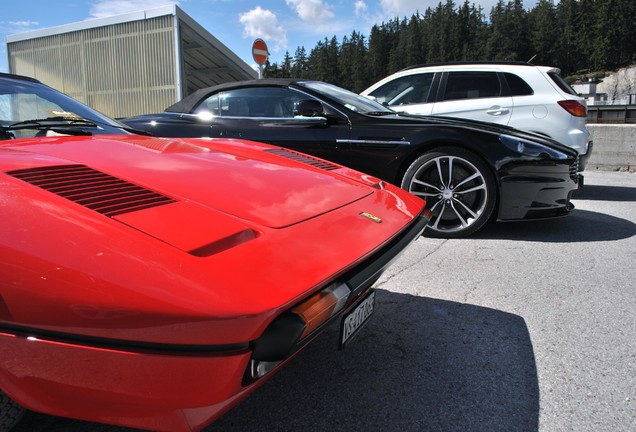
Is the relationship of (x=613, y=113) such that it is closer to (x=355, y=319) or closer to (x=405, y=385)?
(x=405, y=385)

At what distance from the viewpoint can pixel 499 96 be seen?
5668mm

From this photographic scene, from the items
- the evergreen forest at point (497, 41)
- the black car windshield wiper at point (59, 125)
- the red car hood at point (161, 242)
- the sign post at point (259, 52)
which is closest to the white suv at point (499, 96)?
the sign post at point (259, 52)

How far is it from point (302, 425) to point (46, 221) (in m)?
0.99

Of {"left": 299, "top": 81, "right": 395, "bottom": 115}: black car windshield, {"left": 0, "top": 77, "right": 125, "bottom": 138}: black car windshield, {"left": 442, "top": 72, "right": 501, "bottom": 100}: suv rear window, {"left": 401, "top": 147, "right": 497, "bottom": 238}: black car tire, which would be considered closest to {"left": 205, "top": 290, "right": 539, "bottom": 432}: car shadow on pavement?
{"left": 401, "top": 147, "right": 497, "bottom": 238}: black car tire

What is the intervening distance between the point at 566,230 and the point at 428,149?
56.6 inches

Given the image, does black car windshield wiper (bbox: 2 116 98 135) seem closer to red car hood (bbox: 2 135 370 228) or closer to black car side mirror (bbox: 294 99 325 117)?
red car hood (bbox: 2 135 370 228)

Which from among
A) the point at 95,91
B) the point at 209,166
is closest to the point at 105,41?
the point at 95,91

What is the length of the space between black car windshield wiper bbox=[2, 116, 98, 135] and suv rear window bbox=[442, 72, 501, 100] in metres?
4.82

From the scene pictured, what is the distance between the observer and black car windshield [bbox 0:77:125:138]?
2039 millimetres

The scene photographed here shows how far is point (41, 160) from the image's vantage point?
4.74 feet

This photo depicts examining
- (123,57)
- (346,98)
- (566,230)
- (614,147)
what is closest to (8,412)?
(346,98)

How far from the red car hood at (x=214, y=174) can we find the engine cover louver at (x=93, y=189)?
5 centimetres

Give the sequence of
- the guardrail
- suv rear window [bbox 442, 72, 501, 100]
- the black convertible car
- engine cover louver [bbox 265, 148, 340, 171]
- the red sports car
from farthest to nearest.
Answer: the guardrail < suv rear window [bbox 442, 72, 501, 100] < the black convertible car < engine cover louver [bbox 265, 148, 340, 171] < the red sports car

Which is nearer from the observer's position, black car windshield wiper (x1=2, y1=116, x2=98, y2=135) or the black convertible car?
black car windshield wiper (x1=2, y1=116, x2=98, y2=135)
